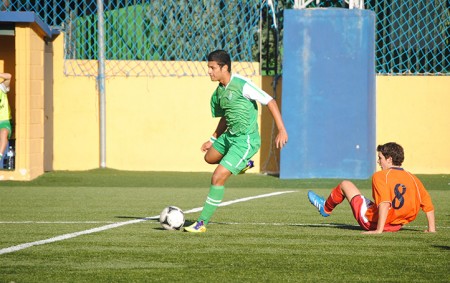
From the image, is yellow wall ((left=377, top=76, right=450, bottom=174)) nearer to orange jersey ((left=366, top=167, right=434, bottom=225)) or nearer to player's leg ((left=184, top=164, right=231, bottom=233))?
player's leg ((left=184, top=164, right=231, bottom=233))

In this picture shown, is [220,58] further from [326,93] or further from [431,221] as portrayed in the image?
[326,93]

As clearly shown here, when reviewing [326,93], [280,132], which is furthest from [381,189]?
[326,93]

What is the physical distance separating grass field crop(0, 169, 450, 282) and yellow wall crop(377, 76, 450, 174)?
4.65 meters

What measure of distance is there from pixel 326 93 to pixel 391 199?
873 cm

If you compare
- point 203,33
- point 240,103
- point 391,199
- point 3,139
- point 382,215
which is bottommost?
point 382,215

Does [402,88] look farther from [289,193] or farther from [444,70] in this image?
[289,193]

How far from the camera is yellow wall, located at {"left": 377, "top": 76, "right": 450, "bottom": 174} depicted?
18.7 m

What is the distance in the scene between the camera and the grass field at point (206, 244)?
261 inches

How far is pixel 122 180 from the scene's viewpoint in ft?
56.2

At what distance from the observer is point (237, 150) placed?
9.68m

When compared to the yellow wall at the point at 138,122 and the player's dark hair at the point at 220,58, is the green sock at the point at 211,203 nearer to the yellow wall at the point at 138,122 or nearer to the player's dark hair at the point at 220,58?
the player's dark hair at the point at 220,58

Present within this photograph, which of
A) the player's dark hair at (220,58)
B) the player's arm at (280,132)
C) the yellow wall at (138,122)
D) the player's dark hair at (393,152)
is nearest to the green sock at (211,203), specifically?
the player's arm at (280,132)

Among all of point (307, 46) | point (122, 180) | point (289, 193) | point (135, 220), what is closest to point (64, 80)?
point (122, 180)

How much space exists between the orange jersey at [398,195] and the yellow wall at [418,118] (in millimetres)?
9673
